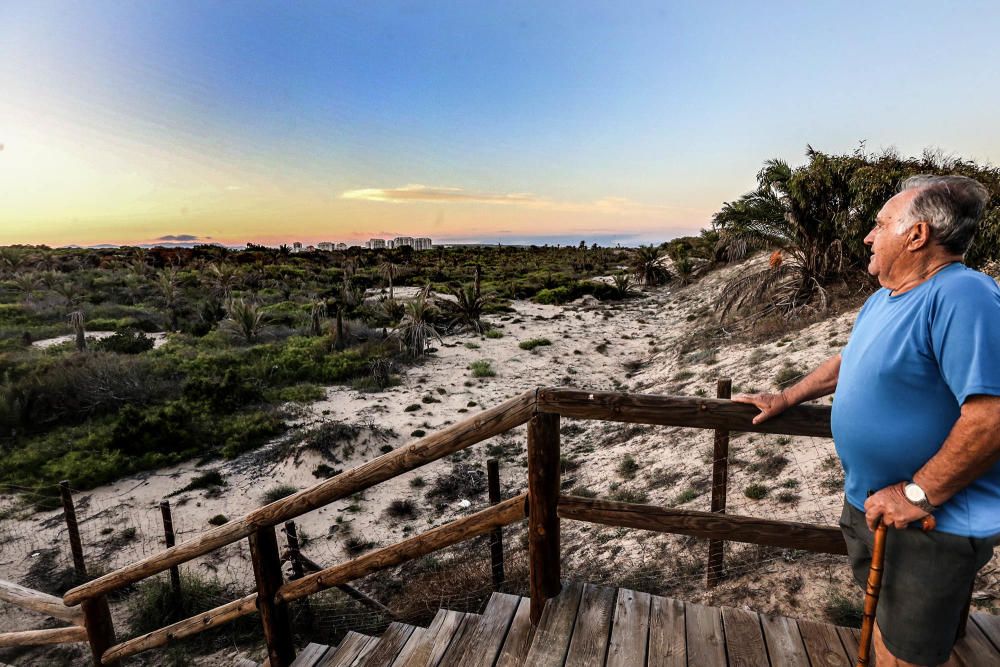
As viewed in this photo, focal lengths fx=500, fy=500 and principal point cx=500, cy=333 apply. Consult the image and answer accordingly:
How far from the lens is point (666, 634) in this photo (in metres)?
2.29

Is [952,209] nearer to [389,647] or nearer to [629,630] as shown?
[629,630]

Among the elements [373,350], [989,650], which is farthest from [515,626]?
[373,350]

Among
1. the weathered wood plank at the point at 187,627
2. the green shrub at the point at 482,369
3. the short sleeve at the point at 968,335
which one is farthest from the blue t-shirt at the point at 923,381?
the green shrub at the point at 482,369

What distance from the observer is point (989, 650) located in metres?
2.11

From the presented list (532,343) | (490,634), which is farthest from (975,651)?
(532,343)

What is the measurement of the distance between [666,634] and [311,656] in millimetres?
2007

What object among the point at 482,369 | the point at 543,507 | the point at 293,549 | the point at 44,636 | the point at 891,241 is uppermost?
the point at 891,241

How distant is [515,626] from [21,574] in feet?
23.5

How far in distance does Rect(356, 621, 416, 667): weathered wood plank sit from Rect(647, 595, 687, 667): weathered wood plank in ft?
4.20

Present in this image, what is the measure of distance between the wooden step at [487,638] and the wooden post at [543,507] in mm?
164

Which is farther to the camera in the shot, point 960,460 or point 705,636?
point 705,636

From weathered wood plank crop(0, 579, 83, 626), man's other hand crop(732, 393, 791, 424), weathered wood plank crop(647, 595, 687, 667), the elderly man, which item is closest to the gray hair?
the elderly man

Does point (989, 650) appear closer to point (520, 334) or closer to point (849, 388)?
point (849, 388)

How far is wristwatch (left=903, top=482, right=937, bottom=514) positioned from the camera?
1.35 metres
